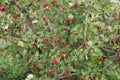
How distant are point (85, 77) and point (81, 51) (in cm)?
26

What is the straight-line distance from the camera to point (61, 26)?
324 centimetres

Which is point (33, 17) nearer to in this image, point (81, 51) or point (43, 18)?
point (43, 18)

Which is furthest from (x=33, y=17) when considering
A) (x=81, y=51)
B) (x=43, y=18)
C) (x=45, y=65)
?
(x=81, y=51)

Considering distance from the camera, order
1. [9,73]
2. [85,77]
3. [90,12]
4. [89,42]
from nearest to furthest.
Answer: [89,42]
[85,77]
[90,12]
[9,73]

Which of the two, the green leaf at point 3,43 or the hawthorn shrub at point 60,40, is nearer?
the hawthorn shrub at point 60,40

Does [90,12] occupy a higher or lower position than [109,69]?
higher

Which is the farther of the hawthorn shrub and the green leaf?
the green leaf

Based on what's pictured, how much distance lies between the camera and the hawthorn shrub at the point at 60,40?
117 inches

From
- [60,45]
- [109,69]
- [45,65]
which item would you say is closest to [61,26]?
[60,45]

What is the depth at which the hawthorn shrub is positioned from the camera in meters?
2.96

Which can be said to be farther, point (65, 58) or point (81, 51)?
point (65, 58)

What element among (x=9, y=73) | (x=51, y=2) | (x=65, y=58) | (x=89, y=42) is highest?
(x=51, y=2)

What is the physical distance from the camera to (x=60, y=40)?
3182 mm

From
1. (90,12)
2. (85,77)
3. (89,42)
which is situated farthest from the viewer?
(90,12)
